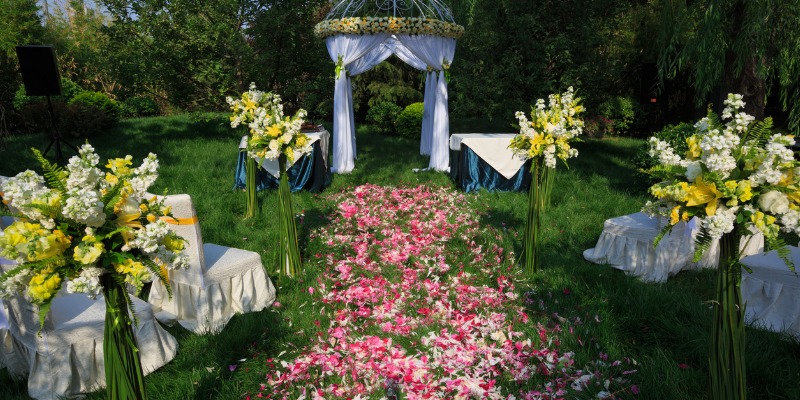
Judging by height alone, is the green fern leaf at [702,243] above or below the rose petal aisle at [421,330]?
above

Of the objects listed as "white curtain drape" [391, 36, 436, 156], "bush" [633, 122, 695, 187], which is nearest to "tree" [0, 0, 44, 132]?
"white curtain drape" [391, 36, 436, 156]

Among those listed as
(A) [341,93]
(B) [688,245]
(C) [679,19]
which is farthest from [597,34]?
(B) [688,245]

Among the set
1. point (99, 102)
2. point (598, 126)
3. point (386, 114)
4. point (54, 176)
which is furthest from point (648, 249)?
point (99, 102)

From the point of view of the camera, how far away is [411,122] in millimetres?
14094

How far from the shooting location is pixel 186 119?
13750 millimetres

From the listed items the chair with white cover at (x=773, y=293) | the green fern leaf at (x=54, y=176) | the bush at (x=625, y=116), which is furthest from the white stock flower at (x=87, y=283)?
the bush at (x=625, y=116)

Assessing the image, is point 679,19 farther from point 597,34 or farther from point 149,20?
point 149,20

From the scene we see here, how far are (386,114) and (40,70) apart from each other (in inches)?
364

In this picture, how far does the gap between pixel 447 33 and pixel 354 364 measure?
25.3 feet

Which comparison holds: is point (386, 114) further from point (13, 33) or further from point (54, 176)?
point (54, 176)

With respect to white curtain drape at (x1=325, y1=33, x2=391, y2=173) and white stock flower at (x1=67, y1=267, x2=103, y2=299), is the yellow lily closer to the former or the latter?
white stock flower at (x1=67, y1=267, x2=103, y2=299)

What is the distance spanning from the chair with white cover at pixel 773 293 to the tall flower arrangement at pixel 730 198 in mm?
1588

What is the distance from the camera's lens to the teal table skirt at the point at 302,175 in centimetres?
736

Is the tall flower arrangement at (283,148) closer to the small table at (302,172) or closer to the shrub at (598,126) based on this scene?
the small table at (302,172)
